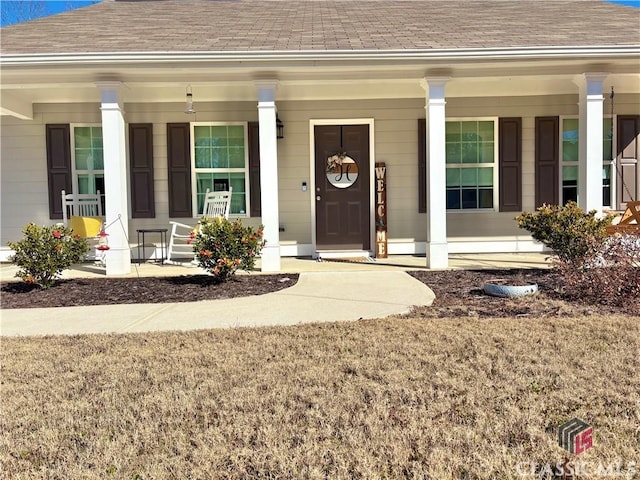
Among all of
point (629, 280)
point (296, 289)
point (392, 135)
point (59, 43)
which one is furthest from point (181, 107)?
point (629, 280)

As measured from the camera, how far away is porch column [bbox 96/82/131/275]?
657 cm

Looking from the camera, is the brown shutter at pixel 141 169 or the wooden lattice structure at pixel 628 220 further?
the brown shutter at pixel 141 169

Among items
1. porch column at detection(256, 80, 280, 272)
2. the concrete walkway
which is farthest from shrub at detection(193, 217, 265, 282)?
porch column at detection(256, 80, 280, 272)

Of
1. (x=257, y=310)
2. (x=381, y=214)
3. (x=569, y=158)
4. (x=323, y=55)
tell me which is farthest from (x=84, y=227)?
(x=569, y=158)

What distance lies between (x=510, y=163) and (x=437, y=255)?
2.63 meters

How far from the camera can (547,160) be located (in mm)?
8328

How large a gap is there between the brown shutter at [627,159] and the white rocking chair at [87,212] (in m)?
8.36

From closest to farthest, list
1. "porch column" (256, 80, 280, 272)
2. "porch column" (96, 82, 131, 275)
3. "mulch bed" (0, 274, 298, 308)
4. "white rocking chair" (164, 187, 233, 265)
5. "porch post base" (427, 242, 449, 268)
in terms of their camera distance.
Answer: "mulch bed" (0, 274, 298, 308)
"porch column" (96, 82, 131, 275)
"porch column" (256, 80, 280, 272)
"porch post base" (427, 242, 449, 268)
"white rocking chair" (164, 187, 233, 265)

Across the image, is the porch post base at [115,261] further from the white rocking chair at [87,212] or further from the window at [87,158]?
the window at [87,158]

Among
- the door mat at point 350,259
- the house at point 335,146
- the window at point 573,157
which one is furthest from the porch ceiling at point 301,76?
the door mat at point 350,259

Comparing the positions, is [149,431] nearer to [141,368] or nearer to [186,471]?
[186,471]

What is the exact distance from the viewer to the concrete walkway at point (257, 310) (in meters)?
4.23

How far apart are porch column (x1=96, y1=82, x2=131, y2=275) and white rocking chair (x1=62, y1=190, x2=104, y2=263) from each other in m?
0.65

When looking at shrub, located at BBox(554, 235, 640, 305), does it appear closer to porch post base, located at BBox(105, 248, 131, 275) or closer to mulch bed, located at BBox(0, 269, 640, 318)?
mulch bed, located at BBox(0, 269, 640, 318)
